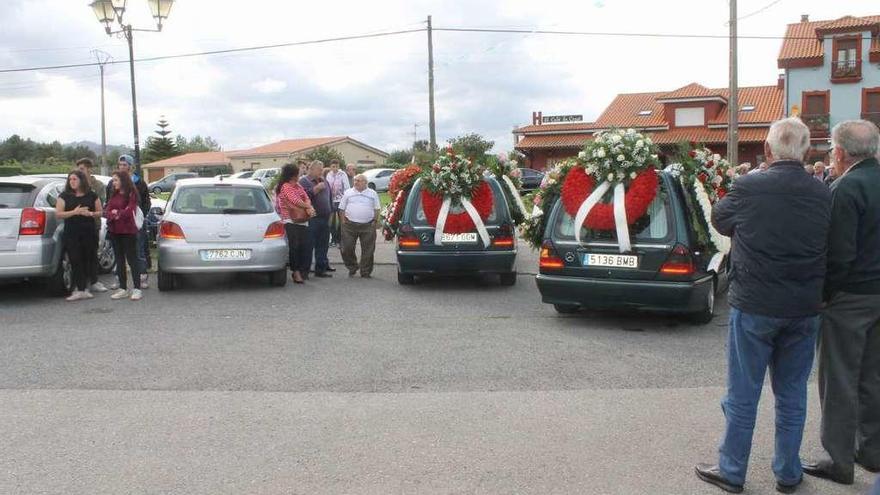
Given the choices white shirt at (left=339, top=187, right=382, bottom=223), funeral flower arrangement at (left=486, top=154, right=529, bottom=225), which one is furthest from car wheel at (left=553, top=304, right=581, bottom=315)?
white shirt at (left=339, top=187, right=382, bottom=223)

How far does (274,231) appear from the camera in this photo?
11055 mm

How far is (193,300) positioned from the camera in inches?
406

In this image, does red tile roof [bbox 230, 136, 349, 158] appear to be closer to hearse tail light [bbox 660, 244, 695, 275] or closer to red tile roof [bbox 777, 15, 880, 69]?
red tile roof [bbox 777, 15, 880, 69]

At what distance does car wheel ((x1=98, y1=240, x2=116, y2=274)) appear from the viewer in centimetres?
1269

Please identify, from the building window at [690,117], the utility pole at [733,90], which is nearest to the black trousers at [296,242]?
the utility pole at [733,90]

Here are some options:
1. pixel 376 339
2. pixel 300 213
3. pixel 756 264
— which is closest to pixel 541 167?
pixel 300 213

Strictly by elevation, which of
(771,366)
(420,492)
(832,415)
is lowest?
(420,492)

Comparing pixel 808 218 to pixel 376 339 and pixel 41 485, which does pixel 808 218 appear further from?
pixel 376 339

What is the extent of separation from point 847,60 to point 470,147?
4257 cm

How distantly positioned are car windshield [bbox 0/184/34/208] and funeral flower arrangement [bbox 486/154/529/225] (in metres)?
6.11

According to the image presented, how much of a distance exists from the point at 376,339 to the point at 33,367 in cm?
300

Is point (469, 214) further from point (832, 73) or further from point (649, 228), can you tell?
point (832, 73)

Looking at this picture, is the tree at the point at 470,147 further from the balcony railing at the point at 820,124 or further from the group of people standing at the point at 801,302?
the balcony railing at the point at 820,124

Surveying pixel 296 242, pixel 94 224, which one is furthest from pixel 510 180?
pixel 94 224
